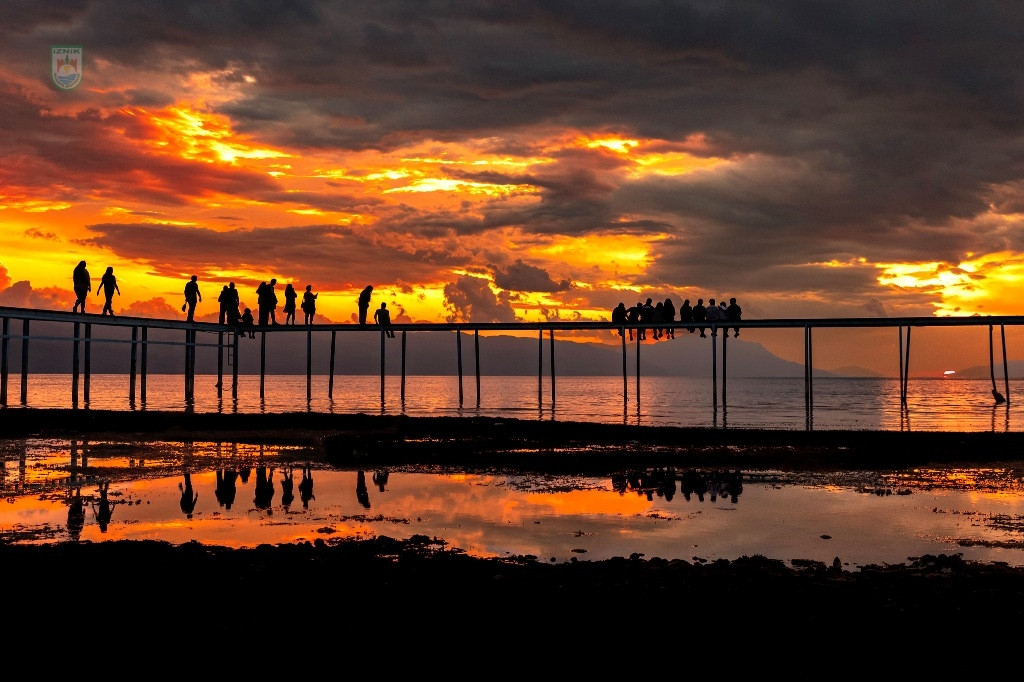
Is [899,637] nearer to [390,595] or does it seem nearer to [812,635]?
[812,635]

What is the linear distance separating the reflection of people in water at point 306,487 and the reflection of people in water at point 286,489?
0.16m

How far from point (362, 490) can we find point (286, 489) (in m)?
1.20

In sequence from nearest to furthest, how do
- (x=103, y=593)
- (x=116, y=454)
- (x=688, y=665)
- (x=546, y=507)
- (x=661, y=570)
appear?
(x=688, y=665)
(x=103, y=593)
(x=661, y=570)
(x=546, y=507)
(x=116, y=454)

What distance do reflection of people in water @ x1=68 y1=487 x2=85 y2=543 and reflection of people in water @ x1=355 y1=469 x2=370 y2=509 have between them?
368cm

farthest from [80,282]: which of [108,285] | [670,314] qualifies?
[670,314]

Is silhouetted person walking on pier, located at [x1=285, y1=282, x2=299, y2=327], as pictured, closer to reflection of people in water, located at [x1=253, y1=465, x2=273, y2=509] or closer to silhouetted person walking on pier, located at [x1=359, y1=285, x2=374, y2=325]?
silhouetted person walking on pier, located at [x1=359, y1=285, x2=374, y2=325]

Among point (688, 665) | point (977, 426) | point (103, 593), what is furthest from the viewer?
point (977, 426)

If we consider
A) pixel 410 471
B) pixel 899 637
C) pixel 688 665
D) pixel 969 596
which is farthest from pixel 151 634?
pixel 410 471

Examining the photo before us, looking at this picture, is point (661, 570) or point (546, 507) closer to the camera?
point (661, 570)

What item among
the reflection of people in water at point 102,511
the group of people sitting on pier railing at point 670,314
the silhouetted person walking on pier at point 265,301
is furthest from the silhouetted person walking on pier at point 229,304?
the reflection of people in water at point 102,511

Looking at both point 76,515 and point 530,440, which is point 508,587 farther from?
point 530,440

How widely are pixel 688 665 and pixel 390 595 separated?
278 centimetres

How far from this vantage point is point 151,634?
7047mm

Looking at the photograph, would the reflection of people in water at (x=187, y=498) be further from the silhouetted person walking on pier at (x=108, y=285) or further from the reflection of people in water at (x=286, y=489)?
the silhouetted person walking on pier at (x=108, y=285)
